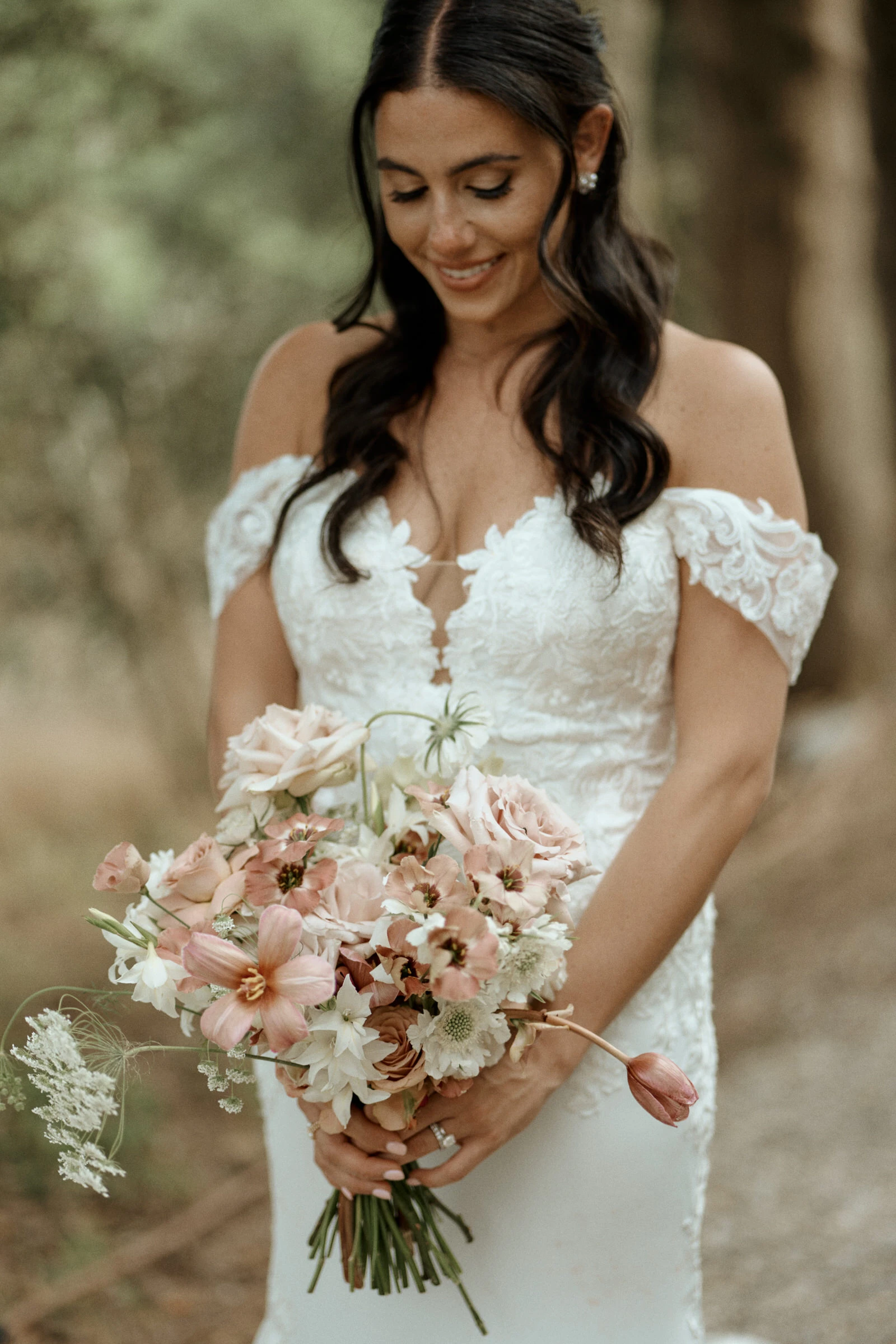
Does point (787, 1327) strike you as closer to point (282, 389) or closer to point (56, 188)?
point (282, 389)

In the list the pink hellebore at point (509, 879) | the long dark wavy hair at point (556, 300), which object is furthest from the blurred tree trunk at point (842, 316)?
the pink hellebore at point (509, 879)

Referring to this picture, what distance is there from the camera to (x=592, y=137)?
6.96 ft

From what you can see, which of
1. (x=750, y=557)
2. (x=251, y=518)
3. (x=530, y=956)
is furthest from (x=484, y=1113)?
(x=251, y=518)

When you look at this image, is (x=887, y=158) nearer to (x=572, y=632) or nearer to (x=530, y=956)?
(x=572, y=632)

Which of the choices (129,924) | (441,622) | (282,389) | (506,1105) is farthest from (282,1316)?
(282,389)

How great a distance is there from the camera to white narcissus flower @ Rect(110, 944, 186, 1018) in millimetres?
1455

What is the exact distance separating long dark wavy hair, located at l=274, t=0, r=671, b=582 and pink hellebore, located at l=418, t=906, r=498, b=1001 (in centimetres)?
80

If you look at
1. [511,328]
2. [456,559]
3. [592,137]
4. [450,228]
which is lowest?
[456,559]

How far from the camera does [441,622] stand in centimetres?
219

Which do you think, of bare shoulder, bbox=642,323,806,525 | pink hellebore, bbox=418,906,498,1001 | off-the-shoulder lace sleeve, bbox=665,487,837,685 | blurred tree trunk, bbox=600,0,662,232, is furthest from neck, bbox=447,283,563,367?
blurred tree trunk, bbox=600,0,662,232

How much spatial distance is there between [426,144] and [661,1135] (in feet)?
5.04

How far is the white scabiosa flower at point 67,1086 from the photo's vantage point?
1387 mm

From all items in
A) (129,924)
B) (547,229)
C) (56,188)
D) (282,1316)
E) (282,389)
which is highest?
(56,188)

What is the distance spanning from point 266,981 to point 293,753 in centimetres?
30
